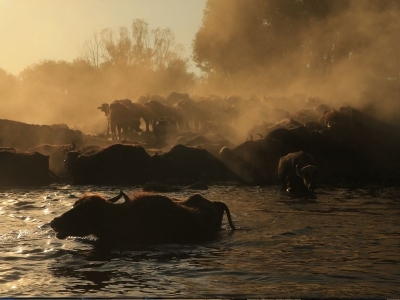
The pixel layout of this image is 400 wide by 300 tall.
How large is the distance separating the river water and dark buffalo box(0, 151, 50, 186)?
6986 mm

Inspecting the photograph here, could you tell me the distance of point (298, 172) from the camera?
69.1 ft

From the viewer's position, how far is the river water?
9.22 metres

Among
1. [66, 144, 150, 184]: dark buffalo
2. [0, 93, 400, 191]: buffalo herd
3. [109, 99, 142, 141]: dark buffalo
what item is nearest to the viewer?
[0, 93, 400, 191]: buffalo herd

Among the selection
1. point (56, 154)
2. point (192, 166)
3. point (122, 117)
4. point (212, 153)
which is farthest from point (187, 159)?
point (122, 117)

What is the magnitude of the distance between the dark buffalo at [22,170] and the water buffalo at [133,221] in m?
11.8

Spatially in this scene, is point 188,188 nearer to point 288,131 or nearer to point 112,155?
point 112,155

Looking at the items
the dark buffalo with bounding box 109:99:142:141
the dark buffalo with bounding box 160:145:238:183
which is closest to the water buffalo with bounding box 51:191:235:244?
the dark buffalo with bounding box 160:145:238:183

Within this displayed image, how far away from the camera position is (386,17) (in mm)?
48938

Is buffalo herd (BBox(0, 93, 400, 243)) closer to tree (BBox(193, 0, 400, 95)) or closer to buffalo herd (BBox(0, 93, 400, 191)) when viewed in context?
buffalo herd (BBox(0, 93, 400, 191))

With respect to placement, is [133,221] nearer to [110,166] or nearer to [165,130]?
[110,166]

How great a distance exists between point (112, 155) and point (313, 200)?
27.9 feet

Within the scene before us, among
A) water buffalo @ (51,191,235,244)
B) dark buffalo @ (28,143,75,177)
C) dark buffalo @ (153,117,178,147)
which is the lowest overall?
water buffalo @ (51,191,235,244)

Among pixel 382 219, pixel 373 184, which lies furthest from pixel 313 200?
pixel 373 184

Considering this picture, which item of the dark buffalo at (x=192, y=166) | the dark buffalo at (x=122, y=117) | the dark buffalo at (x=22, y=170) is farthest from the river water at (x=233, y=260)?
the dark buffalo at (x=122, y=117)
